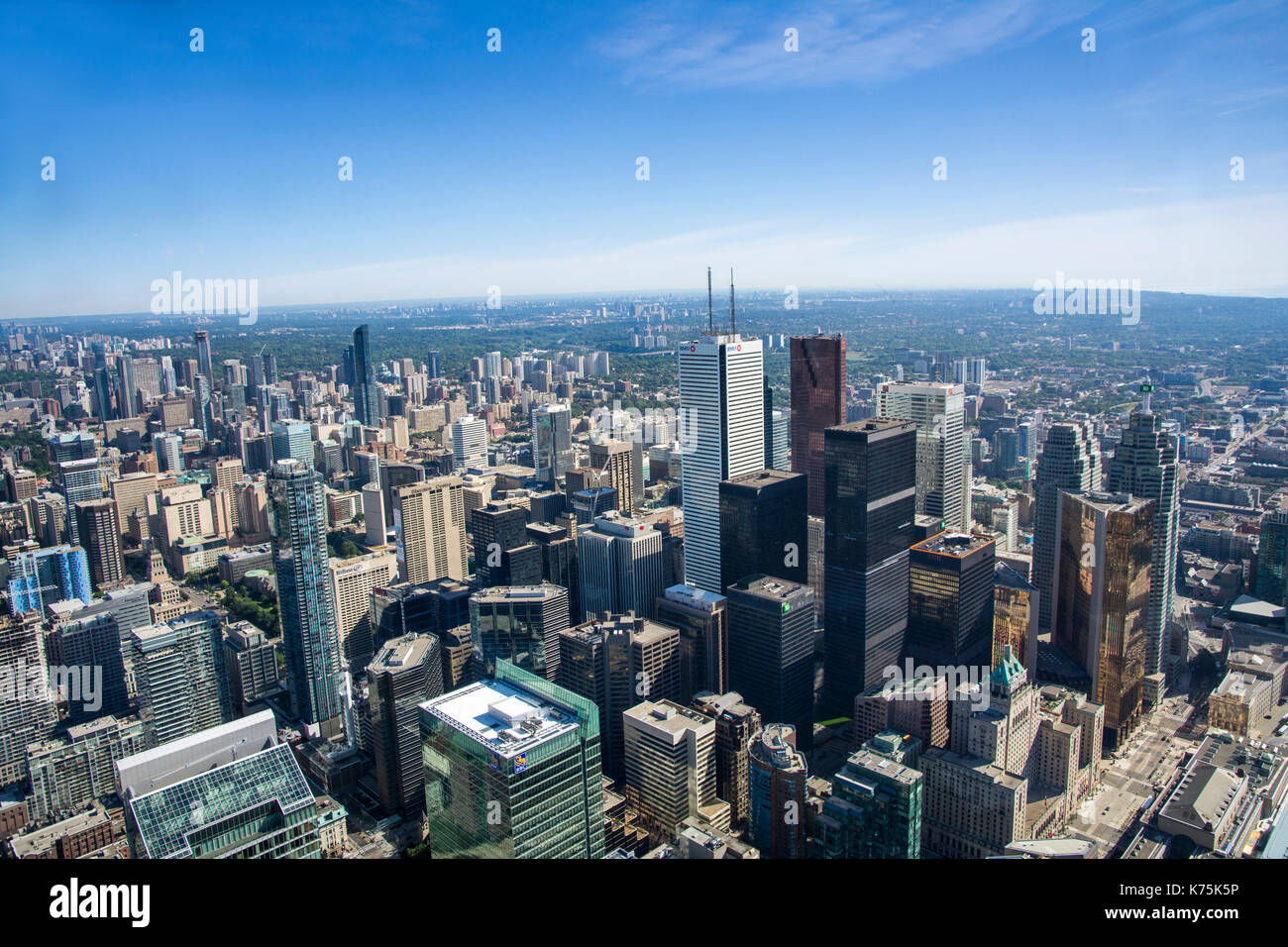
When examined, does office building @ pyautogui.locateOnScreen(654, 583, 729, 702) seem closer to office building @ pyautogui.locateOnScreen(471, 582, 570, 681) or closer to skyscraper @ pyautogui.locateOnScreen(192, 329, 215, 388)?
office building @ pyautogui.locateOnScreen(471, 582, 570, 681)

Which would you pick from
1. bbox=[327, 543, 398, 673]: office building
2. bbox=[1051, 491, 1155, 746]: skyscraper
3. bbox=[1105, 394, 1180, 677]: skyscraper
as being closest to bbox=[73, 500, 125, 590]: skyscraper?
bbox=[327, 543, 398, 673]: office building

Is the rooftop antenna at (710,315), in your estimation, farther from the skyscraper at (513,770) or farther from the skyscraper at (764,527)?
the skyscraper at (513,770)

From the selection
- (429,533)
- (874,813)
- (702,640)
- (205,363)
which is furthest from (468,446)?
(874,813)

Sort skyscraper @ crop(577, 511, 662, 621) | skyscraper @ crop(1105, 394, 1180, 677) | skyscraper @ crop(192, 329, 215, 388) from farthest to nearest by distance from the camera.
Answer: skyscraper @ crop(192, 329, 215, 388), skyscraper @ crop(577, 511, 662, 621), skyscraper @ crop(1105, 394, 1180, 677)

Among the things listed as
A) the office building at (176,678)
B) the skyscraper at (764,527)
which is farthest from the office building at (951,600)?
the office building at (176,678)

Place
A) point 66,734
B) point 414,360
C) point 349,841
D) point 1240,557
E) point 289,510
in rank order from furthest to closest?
point 414,360, point 1240,557, point 289,510, point 66,734, point 349,841

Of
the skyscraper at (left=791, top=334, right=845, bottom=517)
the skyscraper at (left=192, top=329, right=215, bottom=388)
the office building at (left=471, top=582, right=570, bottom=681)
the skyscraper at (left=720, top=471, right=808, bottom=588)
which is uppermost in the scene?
the skyscraper at (left=192, top=329, right=215, bottom=388)
